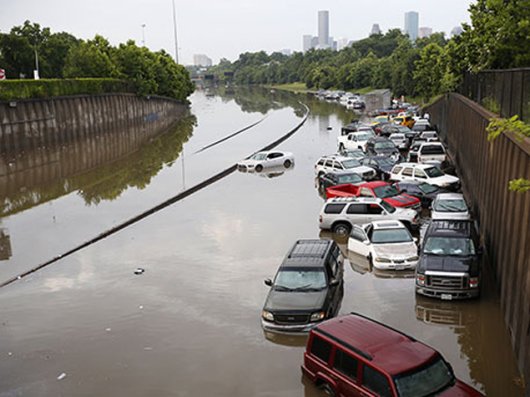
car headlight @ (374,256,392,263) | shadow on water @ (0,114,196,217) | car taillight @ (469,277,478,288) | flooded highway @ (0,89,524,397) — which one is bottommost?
shadow on water @ (0,114,196,217)

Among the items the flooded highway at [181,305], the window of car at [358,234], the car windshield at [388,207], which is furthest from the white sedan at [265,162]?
the window of car at [358,234]

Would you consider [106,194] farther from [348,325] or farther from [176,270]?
[348,325]

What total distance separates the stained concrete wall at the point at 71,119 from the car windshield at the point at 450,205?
42.3 m

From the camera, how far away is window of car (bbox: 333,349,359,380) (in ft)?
34.6

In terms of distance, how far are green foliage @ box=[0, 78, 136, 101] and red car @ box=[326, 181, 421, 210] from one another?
39.3 metres

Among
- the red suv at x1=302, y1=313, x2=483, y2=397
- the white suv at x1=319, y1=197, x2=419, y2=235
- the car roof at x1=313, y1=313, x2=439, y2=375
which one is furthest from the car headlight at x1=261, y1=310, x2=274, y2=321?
the white suv at x1=319, y1=197, x2=419, y2=235

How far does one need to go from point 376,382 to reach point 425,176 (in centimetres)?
2092

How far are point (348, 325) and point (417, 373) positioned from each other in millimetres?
1962

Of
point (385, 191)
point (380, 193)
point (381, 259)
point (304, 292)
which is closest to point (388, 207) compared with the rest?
point (380, 193)

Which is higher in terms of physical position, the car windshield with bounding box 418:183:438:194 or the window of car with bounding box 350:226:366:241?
the car windshield with bounding box 418:183:438:194

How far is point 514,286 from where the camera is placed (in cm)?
1333

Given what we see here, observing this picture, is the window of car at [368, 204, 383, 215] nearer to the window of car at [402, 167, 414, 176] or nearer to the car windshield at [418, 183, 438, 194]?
the car windshield at [418, 183, 438, 194]

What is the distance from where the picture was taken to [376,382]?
1005 cm

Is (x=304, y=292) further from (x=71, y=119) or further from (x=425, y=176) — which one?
(x=71, y=119)
